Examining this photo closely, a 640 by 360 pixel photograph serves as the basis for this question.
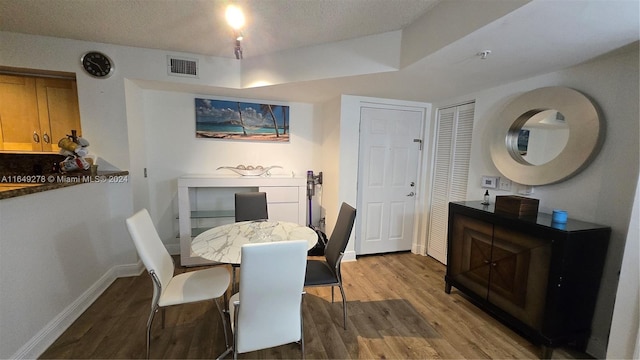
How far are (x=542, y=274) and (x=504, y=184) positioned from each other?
966 millimetres

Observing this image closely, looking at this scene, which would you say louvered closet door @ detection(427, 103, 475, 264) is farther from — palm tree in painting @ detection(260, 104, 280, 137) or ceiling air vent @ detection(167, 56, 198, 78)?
ceiling air vent @ detection(167, 56, 198, 78)

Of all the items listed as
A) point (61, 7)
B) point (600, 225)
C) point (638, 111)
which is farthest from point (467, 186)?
point (61, 7)

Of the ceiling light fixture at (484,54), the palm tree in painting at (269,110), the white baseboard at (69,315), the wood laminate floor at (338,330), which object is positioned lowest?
the wood laminate floor at (338,330)

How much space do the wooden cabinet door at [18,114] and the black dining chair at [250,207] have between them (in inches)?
87.8

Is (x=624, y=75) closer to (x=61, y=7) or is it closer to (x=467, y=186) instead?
(x=467, y=186)

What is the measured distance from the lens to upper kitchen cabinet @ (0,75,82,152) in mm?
2430

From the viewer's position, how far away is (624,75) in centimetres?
156

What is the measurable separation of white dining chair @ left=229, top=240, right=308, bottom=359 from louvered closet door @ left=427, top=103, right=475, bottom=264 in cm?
237

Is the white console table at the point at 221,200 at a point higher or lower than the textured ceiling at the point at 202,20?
lower

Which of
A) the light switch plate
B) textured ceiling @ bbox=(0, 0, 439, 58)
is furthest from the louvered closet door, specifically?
textured ceiling @ bbox=(0, 0, 439, 58)

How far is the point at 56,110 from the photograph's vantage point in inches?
98.9

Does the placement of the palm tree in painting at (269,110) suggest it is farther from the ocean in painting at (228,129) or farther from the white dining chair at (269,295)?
the white dining chair at (269,295)

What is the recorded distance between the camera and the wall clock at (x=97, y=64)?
7.56 ft

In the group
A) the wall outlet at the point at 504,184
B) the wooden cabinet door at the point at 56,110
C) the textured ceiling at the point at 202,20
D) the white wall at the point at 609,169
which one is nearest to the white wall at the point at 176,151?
the wooden cabinet door at the point at 56,110
